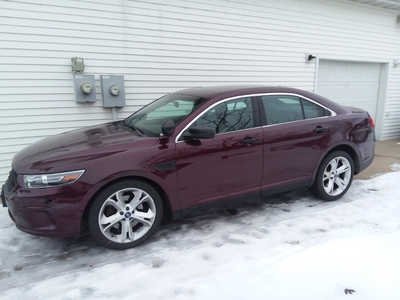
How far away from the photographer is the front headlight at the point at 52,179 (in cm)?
272

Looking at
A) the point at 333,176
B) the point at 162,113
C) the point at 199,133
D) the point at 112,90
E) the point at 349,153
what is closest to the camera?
the point at 199,133

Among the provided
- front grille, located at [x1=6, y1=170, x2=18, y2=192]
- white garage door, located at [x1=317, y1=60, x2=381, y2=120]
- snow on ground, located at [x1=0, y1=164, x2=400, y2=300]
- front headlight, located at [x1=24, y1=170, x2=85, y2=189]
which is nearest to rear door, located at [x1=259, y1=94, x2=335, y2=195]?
snow on ground, located at [x1=0, y1=164, x2=400, y2=300]

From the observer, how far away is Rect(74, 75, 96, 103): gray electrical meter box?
491 cm

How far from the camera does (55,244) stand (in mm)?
3199

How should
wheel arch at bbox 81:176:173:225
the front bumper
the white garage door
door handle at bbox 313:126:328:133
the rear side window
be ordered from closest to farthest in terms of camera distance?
the front bumper < wheel arch at bbox 81:176:173:225 < the rear side window < door handle at bbox 313:126:328:133 < the white garage door

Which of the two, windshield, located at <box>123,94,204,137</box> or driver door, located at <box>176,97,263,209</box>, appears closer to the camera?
driver door, located at <box>176,97,263,209</box>

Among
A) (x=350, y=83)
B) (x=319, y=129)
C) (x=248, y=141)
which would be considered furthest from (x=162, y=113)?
(x=350, y=83)

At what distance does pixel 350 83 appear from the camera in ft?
27.5

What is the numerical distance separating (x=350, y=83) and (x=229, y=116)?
6.35 m

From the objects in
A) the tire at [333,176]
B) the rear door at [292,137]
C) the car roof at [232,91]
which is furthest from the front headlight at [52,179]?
the tire at [333,176]

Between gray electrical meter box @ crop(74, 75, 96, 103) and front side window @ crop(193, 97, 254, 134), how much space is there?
8.25 ft

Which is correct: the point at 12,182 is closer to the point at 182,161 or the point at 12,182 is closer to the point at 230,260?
the point at 182,161

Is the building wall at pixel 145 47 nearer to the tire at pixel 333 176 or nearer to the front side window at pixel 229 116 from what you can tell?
the front side window at pixel 229 116

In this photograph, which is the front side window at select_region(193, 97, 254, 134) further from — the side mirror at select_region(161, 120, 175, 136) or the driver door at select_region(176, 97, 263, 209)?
the side mirror at select_region(161, 120, 175, 136)
